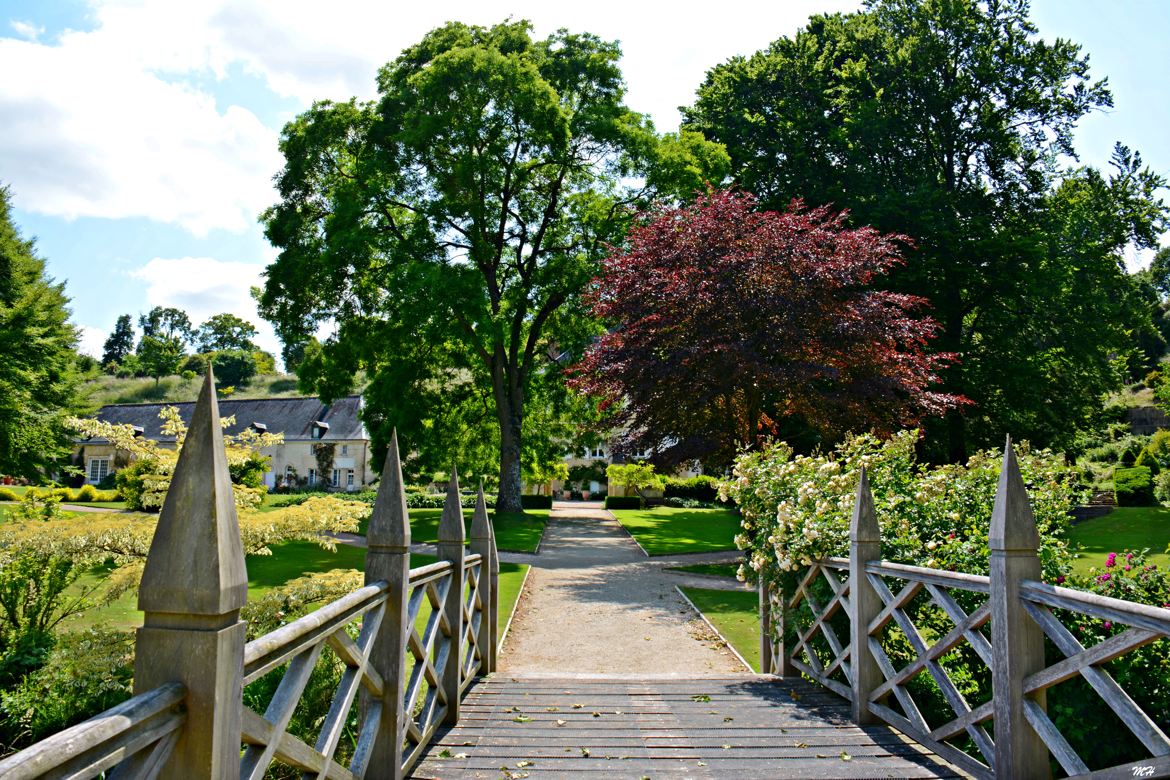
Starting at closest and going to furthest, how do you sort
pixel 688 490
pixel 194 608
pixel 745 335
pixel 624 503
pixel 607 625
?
pixel 194 608 < pixel 607 625 < pixel 745 335 < pixel 624 503 < pixel 688 490

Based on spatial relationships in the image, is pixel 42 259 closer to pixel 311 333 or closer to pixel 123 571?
pixel 311 333

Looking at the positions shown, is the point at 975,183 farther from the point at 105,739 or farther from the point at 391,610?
the point at 105,739

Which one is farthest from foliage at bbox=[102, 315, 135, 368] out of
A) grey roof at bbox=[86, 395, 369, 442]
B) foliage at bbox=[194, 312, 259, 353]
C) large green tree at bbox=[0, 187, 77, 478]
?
large green tree at bbox=[0, 187, 77, 478]

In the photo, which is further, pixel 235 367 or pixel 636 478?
pixel 235 367

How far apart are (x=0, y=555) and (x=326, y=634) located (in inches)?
254

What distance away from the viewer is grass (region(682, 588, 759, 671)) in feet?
34.2

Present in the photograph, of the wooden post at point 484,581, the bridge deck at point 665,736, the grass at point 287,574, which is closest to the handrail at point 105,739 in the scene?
the bridge deck at point 665,736

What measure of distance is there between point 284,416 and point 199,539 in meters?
60.3

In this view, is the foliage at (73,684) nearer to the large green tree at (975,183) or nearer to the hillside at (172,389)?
the large green tree at (975,183)

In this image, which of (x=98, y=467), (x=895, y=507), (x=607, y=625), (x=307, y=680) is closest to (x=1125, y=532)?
(x=607, y=625)

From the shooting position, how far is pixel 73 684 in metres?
6.89

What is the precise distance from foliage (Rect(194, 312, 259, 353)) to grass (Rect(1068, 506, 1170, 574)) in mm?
113862

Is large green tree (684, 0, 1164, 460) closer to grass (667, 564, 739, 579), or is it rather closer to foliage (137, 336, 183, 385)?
grass (667, 564, 739, 579)

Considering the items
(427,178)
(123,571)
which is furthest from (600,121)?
(123,571)
